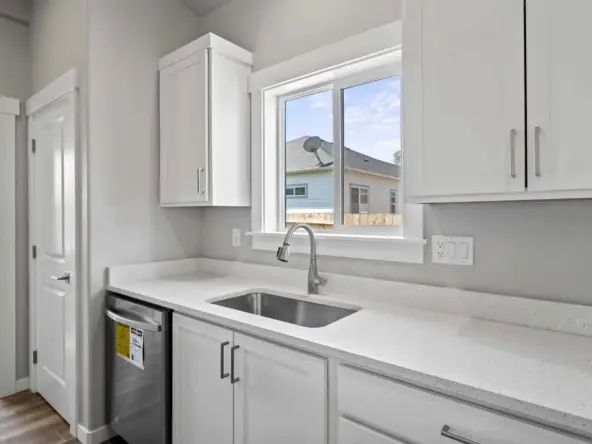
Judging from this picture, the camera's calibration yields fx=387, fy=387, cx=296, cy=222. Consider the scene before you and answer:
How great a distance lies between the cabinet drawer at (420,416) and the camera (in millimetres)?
856

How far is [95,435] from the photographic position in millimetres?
2133

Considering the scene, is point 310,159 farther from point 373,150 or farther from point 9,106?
point 9,106

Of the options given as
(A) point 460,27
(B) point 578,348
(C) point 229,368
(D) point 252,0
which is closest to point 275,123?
(D) point 252,0

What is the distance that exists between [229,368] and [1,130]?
8.04ft

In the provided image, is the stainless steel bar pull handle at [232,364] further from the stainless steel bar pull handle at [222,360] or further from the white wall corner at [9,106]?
the white wall corner at [9,106]

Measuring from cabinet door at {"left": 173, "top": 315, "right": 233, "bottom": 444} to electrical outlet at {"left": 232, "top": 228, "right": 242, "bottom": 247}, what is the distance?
2.55 feet

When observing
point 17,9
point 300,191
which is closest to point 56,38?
point 17,9

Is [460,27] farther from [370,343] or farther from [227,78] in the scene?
[227,78]

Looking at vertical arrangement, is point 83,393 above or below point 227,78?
below

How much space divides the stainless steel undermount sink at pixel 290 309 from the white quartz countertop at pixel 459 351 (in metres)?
0.04

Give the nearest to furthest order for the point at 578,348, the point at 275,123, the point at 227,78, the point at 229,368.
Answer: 1. the point at 578,348
2. the point at 229,368
3. the point at 227,78
4. the point at 275,123

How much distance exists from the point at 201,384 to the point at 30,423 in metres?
1.56

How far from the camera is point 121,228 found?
224 centimetres

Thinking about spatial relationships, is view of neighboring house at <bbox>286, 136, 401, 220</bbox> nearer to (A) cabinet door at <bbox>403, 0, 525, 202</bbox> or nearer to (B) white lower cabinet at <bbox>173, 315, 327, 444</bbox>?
(A) cabinet door at <bbox>403, 0, 525, 202</bbox>
